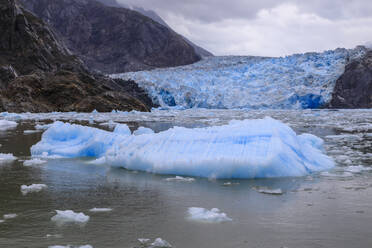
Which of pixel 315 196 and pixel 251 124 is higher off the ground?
pixel 251 124

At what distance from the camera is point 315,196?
4.20 metres

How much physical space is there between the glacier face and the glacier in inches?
1200

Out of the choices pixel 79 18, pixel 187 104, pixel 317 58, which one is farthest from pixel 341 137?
pixel 79 18

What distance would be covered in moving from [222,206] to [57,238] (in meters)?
1.55

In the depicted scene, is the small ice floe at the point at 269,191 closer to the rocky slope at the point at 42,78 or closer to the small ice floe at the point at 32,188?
the small ice floe at the point at 32,188

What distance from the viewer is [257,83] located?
124 ft

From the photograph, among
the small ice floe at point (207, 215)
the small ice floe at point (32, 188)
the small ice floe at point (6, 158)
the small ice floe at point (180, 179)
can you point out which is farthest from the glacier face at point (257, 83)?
the small ice floe at point (207, 215)

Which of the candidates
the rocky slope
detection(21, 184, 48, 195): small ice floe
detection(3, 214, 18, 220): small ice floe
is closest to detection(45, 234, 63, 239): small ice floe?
detection(3, 214, 18, 220): small ice floe

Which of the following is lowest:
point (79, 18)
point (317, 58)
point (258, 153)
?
point (258, 153)

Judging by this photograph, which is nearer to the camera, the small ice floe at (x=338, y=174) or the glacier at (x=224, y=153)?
the glacier at (x=224, y=153)

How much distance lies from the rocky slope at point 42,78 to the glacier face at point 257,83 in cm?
283

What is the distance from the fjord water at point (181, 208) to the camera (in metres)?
2.85

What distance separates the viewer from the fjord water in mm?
2852

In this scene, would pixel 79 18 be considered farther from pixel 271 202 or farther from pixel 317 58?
pixel 271 202
